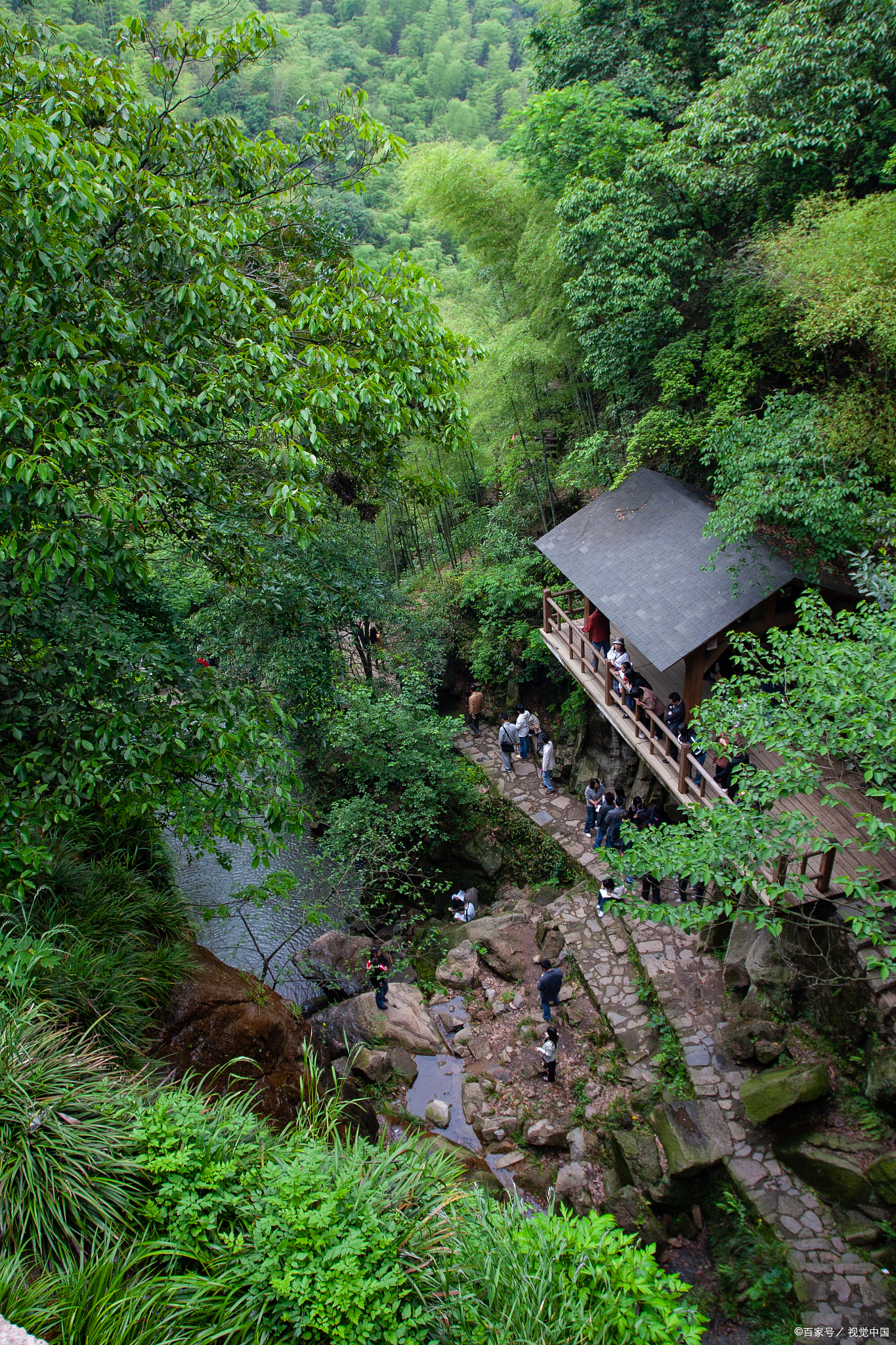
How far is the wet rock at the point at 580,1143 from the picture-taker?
23.9 ft

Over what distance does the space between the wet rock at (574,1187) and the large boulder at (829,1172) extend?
195 centimetres

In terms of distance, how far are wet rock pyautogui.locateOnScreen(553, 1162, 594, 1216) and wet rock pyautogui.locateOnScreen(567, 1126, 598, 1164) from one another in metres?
0.08

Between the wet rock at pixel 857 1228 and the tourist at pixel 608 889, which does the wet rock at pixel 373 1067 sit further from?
the wet rock at pixel 857 1228

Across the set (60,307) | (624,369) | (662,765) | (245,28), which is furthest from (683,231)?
(60,307)

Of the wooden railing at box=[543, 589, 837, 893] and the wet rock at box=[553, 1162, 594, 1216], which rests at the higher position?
the wooden railing at box=[543, 589, 837, 893]

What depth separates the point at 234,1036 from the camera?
6.20 meters

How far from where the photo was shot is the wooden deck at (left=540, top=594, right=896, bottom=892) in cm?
668

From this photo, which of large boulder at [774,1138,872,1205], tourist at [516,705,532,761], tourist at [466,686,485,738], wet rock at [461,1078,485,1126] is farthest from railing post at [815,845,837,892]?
tourist at [466,686,485,738]

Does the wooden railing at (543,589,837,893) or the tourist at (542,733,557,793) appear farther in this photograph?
the tourist at (542,733,557,793)

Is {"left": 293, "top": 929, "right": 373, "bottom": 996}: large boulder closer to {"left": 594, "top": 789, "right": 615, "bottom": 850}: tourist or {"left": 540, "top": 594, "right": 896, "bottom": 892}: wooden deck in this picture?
{"left": 594, "top": 789, "right": 615, "bottom": 850}: tourist

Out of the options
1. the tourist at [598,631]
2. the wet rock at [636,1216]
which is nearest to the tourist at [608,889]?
the wet rock at [636,1216]

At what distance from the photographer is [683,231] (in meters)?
9.88

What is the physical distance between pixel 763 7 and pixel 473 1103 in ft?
49.9

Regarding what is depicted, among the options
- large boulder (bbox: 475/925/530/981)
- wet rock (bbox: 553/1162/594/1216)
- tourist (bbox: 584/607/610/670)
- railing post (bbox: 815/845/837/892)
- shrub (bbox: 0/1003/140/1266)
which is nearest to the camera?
shrub (bbox: 0/1003/140/1266)
